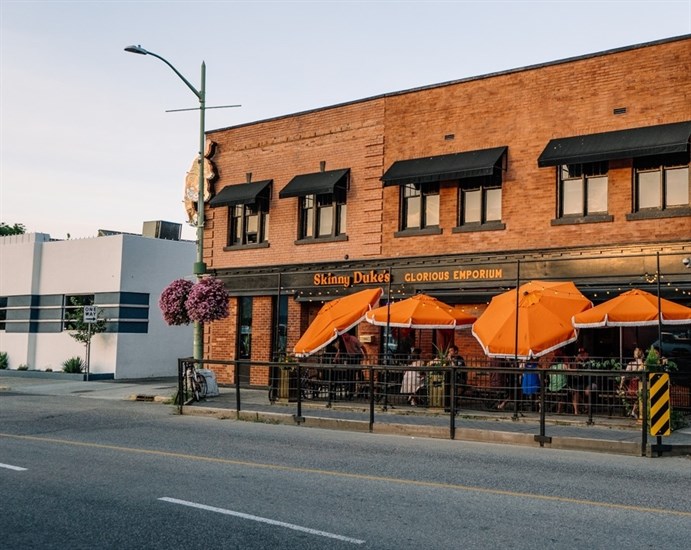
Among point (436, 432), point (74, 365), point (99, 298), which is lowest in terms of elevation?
point (436, 432)

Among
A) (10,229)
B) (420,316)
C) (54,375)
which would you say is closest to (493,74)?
(420,316)

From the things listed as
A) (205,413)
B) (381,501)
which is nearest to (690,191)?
(205,413)

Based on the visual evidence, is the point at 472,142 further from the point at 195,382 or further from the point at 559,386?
the point at 195,382

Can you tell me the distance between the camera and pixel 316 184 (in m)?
25.4

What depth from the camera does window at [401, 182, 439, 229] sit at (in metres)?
23.8

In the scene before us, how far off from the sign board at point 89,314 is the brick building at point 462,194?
4752 mm

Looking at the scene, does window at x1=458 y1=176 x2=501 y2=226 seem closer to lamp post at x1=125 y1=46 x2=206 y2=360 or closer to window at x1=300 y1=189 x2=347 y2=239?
window at x1=300 y1=189 x2=347 y2=239

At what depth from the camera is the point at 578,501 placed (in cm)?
873

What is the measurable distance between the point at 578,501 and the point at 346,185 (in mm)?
17838

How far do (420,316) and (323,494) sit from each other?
11088 millimetres

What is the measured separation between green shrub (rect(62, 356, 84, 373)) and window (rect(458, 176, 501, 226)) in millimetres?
17685

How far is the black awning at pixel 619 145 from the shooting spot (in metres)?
18.9

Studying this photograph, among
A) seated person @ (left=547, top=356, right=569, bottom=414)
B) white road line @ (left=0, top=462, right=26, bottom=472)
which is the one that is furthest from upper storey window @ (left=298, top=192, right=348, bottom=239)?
white road line @ (left=0, top=462, right=26, bottom=472)

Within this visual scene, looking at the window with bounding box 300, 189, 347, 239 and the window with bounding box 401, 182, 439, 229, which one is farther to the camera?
the window with bounding box 300, 189, 347, 239
